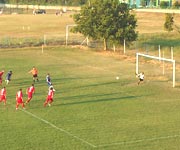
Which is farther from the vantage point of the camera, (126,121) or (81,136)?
(126,121)

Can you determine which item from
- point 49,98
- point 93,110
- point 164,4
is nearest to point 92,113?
point 93,110

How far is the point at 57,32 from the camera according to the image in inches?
3123

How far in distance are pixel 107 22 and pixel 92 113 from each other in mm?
28629

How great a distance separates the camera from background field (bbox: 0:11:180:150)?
23672 millimetres

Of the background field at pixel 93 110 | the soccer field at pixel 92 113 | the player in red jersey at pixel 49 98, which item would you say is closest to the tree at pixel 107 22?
the background field at pixel 93 110

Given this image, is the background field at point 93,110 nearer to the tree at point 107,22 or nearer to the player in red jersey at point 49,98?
the player in red jersey at point 49,98

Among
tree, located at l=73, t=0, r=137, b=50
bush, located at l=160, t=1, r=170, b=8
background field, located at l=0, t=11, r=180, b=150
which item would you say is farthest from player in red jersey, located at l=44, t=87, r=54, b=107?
bush, located at l=160, t=1, r=170, b=8

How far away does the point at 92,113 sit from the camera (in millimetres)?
28969

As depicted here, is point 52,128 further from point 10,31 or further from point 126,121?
point 10,31

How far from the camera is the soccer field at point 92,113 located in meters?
23.6

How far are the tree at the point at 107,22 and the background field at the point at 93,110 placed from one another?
764 centimetres

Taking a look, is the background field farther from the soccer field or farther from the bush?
the bush

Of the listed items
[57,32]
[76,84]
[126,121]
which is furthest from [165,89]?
[57,32]

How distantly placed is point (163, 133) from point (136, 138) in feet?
5.68
